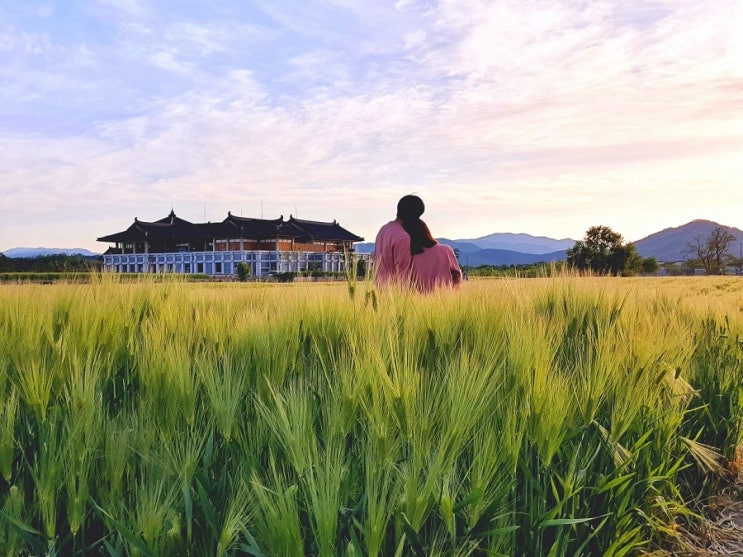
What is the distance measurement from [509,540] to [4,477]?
1.21 m

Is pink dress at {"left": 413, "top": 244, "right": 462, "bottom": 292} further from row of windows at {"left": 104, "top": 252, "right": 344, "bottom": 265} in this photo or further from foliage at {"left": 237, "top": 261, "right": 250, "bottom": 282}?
row of windows at {"left": 104, "top": 252, "right": 344, "bottom": 265}

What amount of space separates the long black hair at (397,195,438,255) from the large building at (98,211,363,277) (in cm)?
6047

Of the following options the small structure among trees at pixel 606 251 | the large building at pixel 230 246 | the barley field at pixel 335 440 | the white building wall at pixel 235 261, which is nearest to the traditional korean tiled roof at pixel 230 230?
the large building at pixel 230 246

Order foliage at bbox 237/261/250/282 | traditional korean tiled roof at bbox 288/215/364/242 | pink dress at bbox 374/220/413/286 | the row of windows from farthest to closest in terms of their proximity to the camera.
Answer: traditional korean tiled roof at bbox 288/215/364/242 < the row of windows < foliage at bbox 237/261/250/282 < pink dress at bbox 374/220/413/286

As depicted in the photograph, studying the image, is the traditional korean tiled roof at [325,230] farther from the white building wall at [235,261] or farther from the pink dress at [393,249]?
the pink dress at [393,249]

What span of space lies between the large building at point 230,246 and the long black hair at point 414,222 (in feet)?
A: 198

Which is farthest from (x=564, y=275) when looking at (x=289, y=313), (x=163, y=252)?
(x=163, y=252)

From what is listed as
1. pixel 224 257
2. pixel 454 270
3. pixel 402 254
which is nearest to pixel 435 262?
pixel 454 270

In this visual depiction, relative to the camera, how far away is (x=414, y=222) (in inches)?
212

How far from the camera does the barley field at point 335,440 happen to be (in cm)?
120

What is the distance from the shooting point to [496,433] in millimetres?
1573

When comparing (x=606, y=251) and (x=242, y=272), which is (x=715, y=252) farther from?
(x=242, y=272)

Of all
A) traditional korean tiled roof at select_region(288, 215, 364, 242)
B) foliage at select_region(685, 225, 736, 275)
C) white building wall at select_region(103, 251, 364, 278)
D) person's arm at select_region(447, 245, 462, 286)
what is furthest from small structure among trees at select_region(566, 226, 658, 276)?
person's arm at select_region(447, 245, 462, 286)

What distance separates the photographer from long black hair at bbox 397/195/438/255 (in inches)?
209
